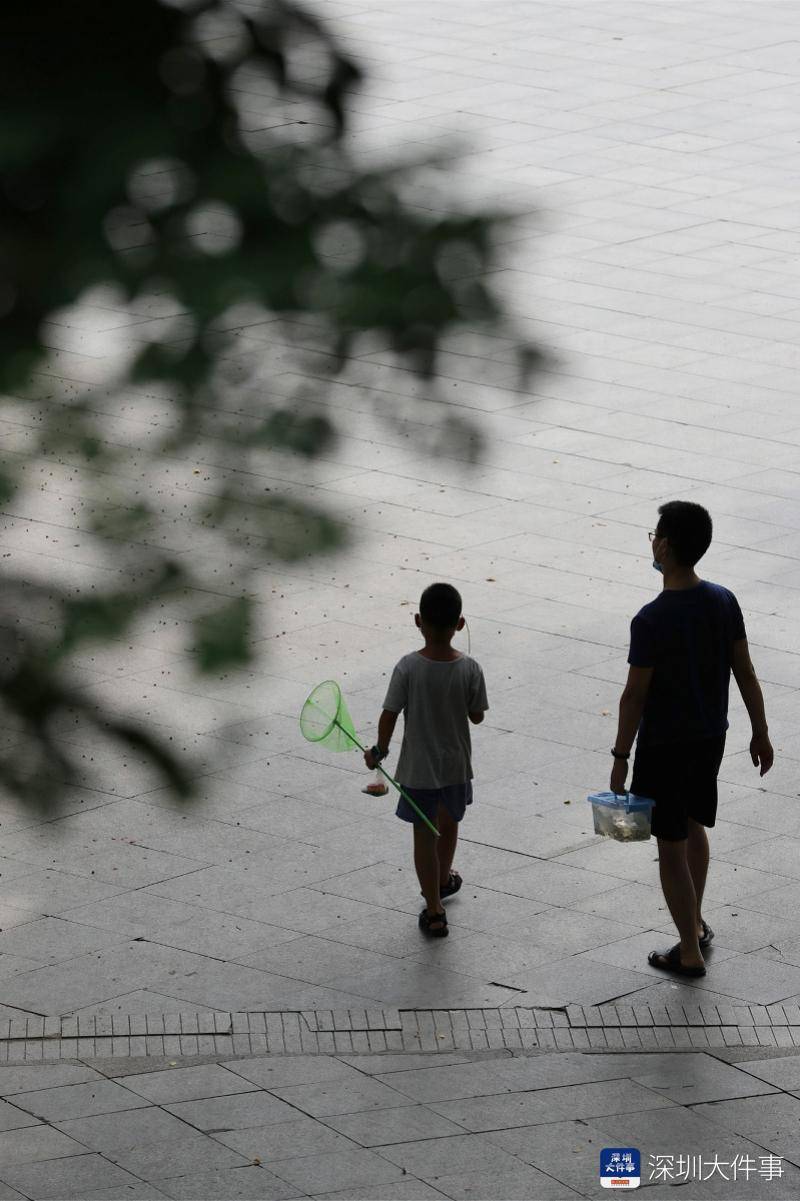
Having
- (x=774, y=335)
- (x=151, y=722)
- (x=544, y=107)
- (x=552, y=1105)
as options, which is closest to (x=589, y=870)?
(x=552, y=1105)

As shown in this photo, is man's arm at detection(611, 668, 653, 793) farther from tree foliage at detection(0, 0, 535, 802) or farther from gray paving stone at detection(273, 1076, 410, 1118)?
tree foliage at detection(0, 0, 535, 802)

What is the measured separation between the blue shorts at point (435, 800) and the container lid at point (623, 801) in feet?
1.91

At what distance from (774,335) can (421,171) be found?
568 inches

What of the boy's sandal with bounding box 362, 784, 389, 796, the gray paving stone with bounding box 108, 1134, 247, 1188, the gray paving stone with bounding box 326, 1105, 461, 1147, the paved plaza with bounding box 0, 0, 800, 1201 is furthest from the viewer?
the boy's sandal with bounding box 362, 784, 389, 796

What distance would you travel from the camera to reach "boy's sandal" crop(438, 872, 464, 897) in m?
7.75

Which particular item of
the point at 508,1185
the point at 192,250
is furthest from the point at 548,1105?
the point at 192,250

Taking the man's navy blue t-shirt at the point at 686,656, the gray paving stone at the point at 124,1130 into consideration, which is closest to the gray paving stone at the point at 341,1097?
the gray paving stone at the point at 124,1130

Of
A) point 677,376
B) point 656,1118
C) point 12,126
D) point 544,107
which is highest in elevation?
point 544,107

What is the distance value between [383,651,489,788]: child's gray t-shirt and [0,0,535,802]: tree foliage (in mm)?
5268

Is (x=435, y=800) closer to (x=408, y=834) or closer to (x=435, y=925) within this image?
(x=435, y=925)

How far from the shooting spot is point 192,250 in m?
1.76

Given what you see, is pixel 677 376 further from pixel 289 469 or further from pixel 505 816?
pixel 289 469

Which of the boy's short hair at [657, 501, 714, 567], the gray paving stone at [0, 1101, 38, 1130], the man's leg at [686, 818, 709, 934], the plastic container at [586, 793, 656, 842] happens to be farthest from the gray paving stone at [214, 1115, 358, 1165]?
the boy's short hair at [657, 501, 714, 567]

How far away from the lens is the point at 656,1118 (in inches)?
247
